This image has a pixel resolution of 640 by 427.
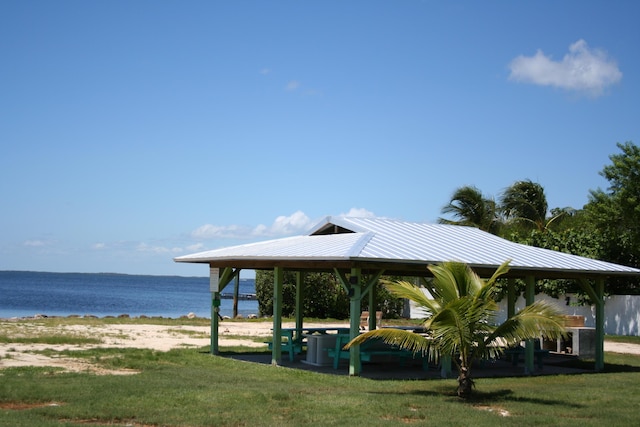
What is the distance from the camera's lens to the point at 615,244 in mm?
29469

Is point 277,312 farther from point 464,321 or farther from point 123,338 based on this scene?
point 123,338

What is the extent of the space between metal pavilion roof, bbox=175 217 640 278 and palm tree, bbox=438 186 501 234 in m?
17.8

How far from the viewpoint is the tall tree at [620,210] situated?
89.1 ft

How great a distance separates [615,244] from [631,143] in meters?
3.90

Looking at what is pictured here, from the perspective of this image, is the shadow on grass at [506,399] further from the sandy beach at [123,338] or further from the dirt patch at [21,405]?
the sandy beach at [123,338]

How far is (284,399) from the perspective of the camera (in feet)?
37.6

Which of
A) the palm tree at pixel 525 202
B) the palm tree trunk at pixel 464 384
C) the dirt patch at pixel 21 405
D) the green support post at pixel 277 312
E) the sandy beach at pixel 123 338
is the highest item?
the palm tree at pixel 525 202

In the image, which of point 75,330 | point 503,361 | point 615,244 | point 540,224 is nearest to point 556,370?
point 503,361

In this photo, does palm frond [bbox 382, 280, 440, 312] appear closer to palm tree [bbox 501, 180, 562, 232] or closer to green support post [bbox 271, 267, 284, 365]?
green support post [bbox 271, 267, 284, 365]

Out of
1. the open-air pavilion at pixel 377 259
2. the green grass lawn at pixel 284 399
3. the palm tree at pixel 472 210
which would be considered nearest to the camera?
the green grass lawn at pixel 284 399

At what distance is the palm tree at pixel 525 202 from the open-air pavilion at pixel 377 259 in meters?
19.6

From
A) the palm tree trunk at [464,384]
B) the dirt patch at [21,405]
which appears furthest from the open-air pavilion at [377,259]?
the dirt patch at [21,405]

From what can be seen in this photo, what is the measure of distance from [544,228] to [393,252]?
986 inches

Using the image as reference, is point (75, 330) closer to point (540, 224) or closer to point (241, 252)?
point (241, 252)
